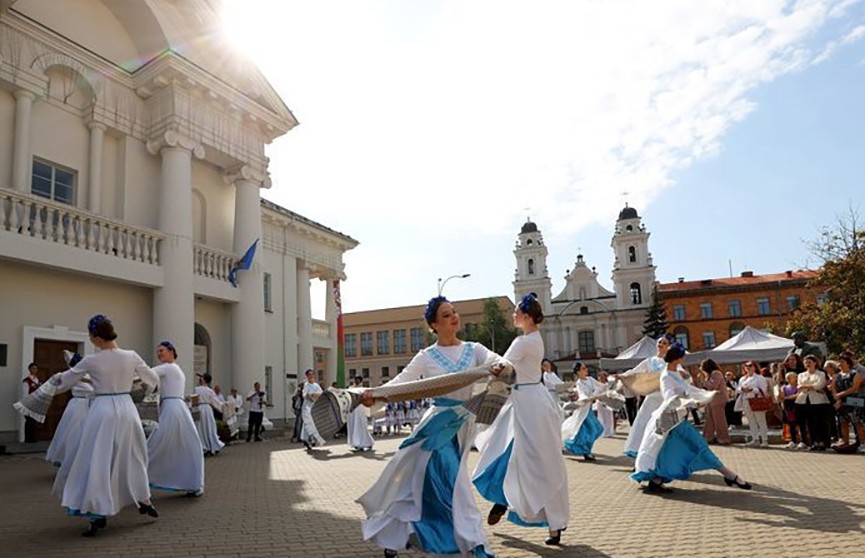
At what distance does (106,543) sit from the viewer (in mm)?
6062

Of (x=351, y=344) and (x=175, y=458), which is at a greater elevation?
(x=351, y=344)

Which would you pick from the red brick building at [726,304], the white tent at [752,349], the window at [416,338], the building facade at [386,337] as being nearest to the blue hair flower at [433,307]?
the white tent at [752,349]

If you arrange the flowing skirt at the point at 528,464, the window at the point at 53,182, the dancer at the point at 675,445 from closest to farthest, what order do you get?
1. the flowing skirt at the point at 528,464
2. the dancer at the point at 675,445
3. the window at the point at 53,182

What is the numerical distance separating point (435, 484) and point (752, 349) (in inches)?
767

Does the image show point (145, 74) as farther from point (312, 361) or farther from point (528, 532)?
point (528, 532)

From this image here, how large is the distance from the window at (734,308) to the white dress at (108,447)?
76806mm

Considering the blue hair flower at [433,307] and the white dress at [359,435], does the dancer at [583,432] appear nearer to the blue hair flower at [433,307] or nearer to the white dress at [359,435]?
the white dress at [359,435]

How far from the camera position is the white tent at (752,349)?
2067cm

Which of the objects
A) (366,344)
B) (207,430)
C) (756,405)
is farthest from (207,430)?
(366,344)

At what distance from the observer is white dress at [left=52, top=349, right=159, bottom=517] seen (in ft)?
21.0

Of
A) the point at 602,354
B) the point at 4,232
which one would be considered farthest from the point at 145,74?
the point at 602,354

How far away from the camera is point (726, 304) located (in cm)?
7431

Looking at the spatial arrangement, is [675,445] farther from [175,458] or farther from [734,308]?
[734,308]

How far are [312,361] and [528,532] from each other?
2426 cm
